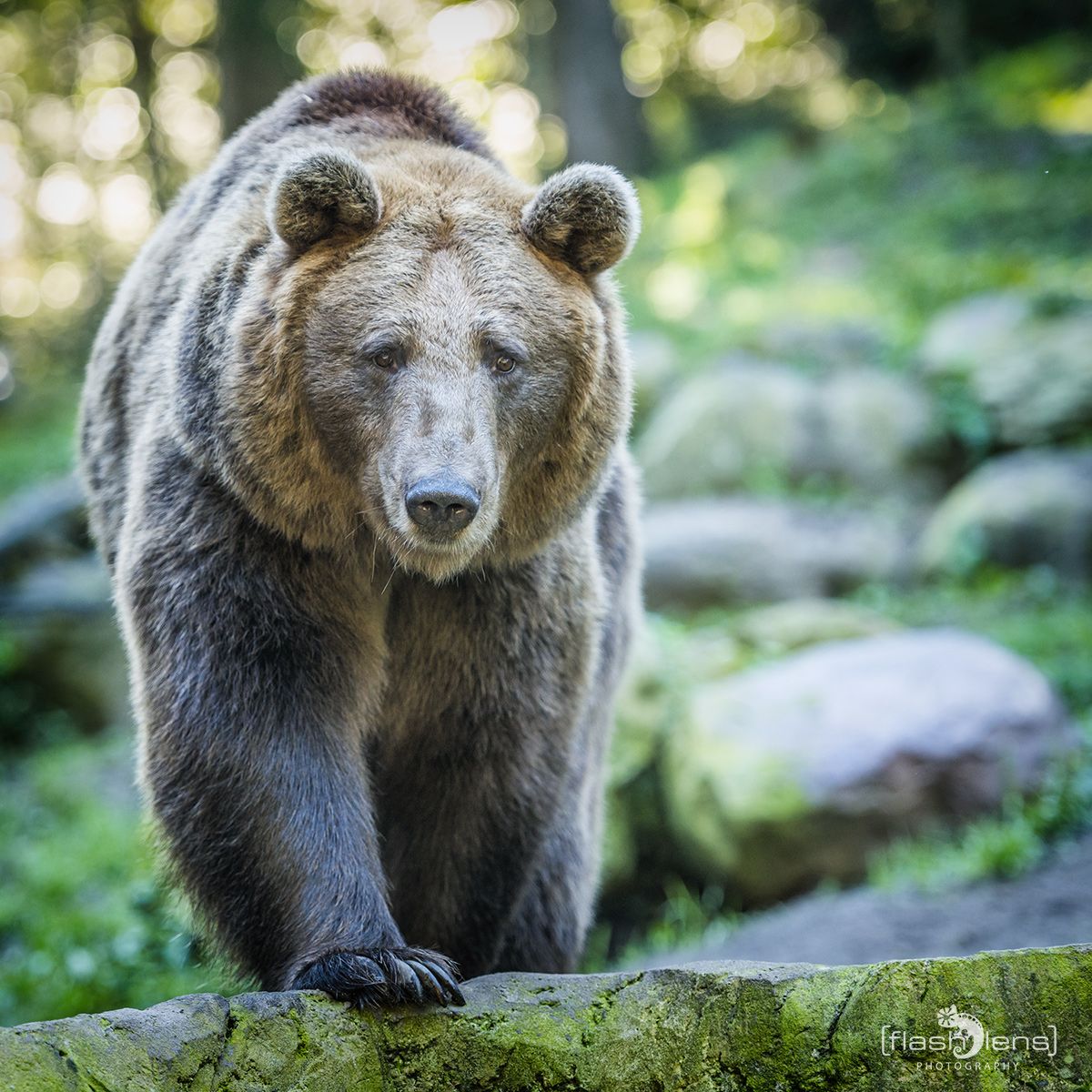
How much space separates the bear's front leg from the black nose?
567 mm

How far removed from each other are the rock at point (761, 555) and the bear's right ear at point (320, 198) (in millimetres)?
6950

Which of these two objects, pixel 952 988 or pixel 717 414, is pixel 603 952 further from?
pixel 717 414

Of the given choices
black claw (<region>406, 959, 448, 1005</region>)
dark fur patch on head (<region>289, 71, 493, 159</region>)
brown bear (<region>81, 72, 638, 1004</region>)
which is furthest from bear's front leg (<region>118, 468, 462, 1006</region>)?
dark fur patch on head (<region>289, 71, 493, 159</region>)

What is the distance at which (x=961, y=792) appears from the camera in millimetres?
6969

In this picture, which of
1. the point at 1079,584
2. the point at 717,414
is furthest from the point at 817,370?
the point at 1079,584

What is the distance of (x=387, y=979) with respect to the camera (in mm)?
3117

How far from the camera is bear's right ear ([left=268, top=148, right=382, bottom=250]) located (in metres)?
3.56

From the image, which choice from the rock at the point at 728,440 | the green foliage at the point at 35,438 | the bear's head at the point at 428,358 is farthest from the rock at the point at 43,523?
the bear's head at the point at 428,358

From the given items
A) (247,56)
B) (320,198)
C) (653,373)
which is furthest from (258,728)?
(653,373)

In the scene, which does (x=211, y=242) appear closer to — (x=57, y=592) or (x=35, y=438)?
(x=57, y=592)

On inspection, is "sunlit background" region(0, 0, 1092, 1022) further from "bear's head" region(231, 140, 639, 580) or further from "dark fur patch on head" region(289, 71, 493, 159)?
"bear's head" region(231, 140, 639, 580)

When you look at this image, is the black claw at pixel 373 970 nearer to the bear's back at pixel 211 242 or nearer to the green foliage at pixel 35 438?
the bear's back at pixel 211 242

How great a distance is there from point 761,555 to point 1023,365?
10.5 ft

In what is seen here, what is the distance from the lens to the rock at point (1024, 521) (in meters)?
9.96
